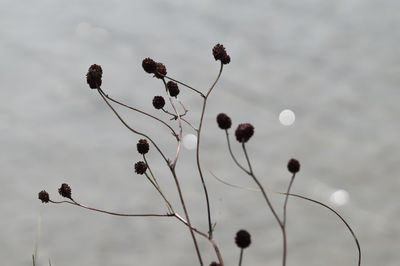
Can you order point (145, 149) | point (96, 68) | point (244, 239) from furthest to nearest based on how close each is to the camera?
point (145, 149), point (96, 68), point (244, 239)

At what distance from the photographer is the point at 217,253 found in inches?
50.3

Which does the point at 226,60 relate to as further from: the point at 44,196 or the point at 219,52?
the point at 44,196

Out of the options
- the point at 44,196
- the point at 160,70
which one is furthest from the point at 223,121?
the point at 44,196

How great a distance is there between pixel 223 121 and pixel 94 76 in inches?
18.3

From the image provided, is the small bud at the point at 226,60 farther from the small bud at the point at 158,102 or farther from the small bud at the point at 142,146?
the small bud at the point at 142,146

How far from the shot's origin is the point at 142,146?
1735 millimetres

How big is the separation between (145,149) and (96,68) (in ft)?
1.07

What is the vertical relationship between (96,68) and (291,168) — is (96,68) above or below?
above

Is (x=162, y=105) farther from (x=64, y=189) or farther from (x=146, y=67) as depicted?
(x=64, y=189)

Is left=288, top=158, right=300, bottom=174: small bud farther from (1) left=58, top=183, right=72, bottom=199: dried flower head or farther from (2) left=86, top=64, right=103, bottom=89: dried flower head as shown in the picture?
(1) left=58, top=183, right=72, bottom=199: dried flower head

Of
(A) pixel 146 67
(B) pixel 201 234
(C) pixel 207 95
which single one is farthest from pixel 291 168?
(A) pixel 146 67

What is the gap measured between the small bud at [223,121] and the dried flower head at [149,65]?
0.43m

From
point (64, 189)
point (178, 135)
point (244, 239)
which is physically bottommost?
point (244, 239)

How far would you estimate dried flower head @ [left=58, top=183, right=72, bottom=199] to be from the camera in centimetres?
175
